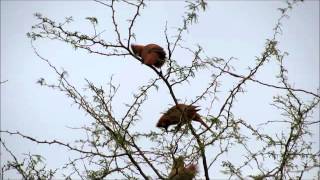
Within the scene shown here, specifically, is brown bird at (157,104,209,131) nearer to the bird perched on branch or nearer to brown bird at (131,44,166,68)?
the bird perched on branch

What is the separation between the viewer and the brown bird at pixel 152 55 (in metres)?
4.94

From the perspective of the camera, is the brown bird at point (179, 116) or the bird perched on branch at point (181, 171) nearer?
the bird perched on branch at point (181, 171)

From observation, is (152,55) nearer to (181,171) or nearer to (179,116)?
(179,116)

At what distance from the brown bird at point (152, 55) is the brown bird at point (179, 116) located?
0.57 metres

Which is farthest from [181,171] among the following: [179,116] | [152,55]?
[152,55]

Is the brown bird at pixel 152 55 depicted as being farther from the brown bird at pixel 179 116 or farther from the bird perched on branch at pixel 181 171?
the bird perched on branch at pixel 181 171

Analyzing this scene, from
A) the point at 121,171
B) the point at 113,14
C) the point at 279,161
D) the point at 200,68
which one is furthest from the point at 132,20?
the point at 279,161

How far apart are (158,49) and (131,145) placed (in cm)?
188

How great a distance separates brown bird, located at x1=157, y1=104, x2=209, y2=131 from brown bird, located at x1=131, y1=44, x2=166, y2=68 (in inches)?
22.4

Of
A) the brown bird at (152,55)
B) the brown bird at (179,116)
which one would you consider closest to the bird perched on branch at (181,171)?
the brown bird at (179,116)

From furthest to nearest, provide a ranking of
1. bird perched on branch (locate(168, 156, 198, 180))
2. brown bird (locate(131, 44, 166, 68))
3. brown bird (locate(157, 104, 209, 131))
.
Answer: brown bird (locate(131, 44, 166, 68))
brown bird (locate(157, 104, 209, 131))
bird perched on branch (locate(168, 156, 198, 180))

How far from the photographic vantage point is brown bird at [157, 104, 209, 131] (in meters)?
4.22

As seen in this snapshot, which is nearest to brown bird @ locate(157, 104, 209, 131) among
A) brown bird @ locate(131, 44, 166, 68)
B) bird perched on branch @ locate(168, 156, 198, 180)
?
bird perched on branch @ locate(168, 156, 198, 180)

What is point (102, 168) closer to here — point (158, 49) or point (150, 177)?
A: point (150, 177)
